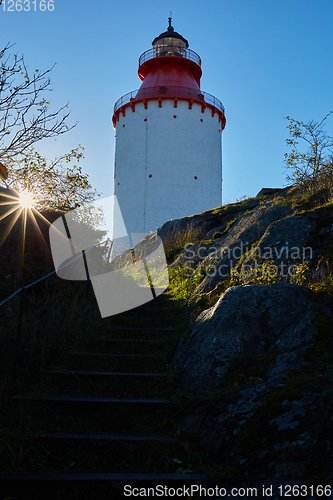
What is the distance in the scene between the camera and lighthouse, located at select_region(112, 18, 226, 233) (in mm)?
22375

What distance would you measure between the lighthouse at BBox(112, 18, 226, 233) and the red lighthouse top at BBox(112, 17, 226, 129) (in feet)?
0.19

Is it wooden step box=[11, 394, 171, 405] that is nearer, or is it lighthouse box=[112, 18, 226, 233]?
wooden step box=[11, 394, 171, 405]

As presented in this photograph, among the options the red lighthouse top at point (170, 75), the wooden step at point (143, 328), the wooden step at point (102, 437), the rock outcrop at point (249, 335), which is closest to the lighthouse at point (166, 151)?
the red lighthouse top at point (170, 75)

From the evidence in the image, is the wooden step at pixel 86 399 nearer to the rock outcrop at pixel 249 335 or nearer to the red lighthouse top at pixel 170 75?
the rock outcrop at pixel 249 335

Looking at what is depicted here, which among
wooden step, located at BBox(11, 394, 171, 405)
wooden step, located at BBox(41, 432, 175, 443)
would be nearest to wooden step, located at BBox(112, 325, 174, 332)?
wooden step, located at BBox(11, 394, 171, 405)

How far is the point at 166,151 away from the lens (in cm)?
2256

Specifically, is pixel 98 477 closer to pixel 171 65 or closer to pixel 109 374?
pixel 109 374

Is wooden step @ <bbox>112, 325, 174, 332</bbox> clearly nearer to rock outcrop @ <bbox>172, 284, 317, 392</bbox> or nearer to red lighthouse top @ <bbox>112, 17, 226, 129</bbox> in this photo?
rock outcrop @ <bbox>172, 284, 317, 392</bbox>

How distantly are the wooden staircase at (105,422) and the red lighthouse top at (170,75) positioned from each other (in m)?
19.9

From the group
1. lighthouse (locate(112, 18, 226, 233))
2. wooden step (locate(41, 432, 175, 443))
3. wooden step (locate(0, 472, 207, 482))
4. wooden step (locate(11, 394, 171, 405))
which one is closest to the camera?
wooden step (locate(0, 472, 207, 482))

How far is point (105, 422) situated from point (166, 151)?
20.1 metres

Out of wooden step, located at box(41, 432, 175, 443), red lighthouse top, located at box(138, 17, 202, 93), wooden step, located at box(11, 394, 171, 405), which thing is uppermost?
red lighthouse top, located at box(138, 17, 202, 93)

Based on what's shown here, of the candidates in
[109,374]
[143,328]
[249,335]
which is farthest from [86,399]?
[143,328]

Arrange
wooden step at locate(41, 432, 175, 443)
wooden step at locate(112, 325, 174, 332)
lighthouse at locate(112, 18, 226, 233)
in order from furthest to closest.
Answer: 1. lighthouse at locate(112, 18, 226, 233)
2. wooden step at locate(112, 325, 174, 332)
3. wooden step at locate(41, 432, 175, 443)
